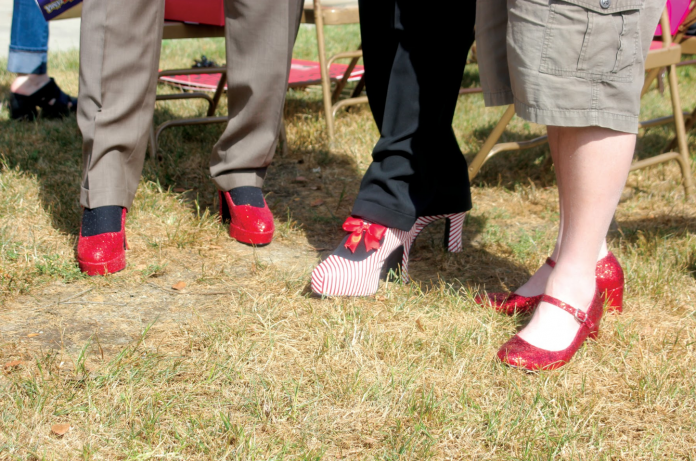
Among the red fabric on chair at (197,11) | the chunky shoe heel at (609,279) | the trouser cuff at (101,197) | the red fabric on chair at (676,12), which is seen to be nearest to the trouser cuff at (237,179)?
the trouser cuff at (101,197)

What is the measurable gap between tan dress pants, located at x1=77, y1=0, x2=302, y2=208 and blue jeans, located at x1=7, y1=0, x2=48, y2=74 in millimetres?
2013

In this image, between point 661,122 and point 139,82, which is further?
point 661,122

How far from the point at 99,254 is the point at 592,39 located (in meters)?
1.39

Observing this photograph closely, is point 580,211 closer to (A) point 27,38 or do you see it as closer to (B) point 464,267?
(B) point 464,267

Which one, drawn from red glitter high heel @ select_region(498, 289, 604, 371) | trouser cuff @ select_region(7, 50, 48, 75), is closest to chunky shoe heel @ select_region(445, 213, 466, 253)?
red glitter high heel @ select_region(498, 289, 604, 371)

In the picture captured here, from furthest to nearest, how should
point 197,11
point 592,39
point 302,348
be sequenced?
point 197,11, point 302,348, point 592,39

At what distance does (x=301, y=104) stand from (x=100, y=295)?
2.51 metres

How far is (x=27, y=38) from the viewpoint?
352 cm

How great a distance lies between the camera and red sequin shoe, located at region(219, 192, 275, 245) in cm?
207

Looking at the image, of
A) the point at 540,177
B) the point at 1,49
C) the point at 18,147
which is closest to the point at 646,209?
Answer: the point at 540,177

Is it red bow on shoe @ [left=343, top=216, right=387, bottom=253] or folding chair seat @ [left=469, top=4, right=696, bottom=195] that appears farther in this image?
folding chair seat @ [left=469, top=4, right=696, bottom=195]

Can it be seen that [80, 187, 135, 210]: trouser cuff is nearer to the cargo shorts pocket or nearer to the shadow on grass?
the shadow on grass

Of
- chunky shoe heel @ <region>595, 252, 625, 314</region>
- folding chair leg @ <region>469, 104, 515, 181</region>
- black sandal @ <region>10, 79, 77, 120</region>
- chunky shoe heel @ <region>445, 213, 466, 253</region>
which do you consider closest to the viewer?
chunky shoe heel @ <region>595, 252, 625, 314</region>

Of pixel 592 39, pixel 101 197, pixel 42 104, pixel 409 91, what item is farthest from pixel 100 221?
pixel 42 104
